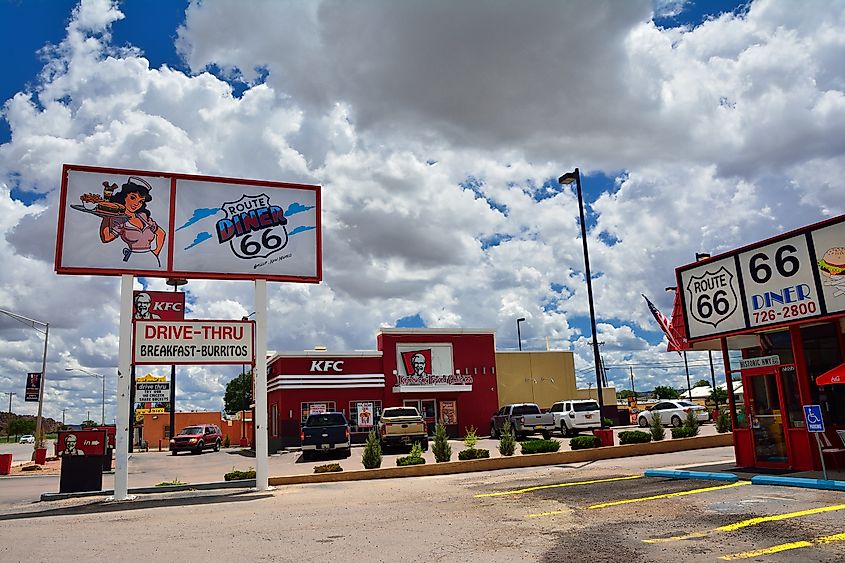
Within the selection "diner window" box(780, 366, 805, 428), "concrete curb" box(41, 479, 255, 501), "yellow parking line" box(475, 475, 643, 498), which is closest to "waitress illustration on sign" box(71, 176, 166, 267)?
"concrete curb" box(41, 479, 255, 501)

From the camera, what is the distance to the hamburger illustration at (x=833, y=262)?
42.2ft

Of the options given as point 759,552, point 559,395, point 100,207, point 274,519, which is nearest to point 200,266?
point 100,207

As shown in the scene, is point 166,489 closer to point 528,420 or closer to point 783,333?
point 783,333

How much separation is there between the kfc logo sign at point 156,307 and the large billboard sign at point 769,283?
12569 mm

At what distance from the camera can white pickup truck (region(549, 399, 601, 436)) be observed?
102 feet

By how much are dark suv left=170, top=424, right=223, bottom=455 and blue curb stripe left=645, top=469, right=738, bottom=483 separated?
30.1 meters

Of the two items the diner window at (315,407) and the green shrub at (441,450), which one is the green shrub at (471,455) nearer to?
the green shrub at (441,450)

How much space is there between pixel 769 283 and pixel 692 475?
438 centimetres

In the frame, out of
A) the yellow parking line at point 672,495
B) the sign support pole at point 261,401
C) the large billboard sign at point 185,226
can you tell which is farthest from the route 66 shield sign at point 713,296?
the sign support pole at point 261,401

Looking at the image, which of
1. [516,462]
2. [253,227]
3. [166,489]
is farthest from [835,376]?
[166,489]

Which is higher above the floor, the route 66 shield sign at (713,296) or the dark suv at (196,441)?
the route 66 shield sign at (713,296)

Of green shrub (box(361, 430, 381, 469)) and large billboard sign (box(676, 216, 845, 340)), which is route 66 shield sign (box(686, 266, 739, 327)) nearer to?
large billboard sign (box(676, 216, 845, 340))

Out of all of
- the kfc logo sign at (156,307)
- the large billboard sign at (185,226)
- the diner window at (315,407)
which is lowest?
the diner window at (315,407)

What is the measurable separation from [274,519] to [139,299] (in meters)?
7.67
